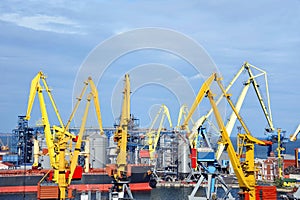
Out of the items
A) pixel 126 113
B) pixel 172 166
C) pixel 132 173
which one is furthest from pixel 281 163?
pixel 126 113

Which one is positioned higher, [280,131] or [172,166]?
[280,131]

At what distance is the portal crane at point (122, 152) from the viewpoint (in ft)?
127

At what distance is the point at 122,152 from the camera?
129ft

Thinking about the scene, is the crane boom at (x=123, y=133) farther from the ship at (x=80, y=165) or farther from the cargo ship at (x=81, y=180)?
the cargo ship at (x=81, y=180)

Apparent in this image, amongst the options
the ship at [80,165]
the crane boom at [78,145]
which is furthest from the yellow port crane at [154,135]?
the crane boom at [78,145]

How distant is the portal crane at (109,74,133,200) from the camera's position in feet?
127

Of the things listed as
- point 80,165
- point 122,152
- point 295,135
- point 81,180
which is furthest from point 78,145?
point 295,135

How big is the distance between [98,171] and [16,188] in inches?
397

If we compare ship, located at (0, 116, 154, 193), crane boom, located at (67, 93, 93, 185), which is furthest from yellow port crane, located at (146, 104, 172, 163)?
crane boom, located at (67, 93, 93, 185)

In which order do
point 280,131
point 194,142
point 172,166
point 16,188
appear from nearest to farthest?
1. point 194,142
2. point 16,188
3. point 280,131
4. point 172,166

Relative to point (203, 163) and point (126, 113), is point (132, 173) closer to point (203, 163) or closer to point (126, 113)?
point (126, 113)

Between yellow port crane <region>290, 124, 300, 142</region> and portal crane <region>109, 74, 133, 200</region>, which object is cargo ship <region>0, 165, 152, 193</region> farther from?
yellow port crane <region>290, 124, 300, 142</region>

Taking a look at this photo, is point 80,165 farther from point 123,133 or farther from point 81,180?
point 123,133

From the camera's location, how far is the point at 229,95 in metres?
34.9
